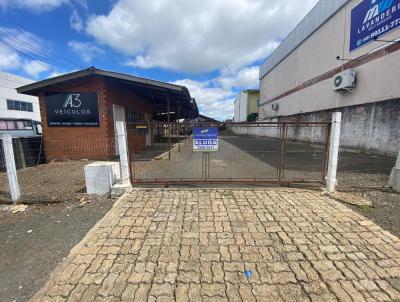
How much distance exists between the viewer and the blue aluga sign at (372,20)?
9.94 meters

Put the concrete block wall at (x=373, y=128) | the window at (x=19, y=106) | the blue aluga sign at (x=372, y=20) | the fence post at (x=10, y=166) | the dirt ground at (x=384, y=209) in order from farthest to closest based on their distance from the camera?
1. the window at (x=19, y=106)
2. the concrete block wall at (x=373, y=128)
3. the blue aluga sign at (x=372, y=20)
4. the fence post at (x=10, y=166)
5. the dirt ground at (x=384, y=209)

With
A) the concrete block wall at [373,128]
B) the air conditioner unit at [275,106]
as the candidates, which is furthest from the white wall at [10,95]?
the concrete block wall at [373,128]

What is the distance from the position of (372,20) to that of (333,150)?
1111cm

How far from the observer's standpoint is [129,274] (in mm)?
2488

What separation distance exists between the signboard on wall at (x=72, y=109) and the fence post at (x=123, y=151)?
5.55m

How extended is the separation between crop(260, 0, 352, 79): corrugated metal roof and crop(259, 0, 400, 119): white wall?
1.38 ft

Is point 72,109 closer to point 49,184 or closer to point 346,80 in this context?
point 49,184

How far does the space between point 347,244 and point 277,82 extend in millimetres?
28304

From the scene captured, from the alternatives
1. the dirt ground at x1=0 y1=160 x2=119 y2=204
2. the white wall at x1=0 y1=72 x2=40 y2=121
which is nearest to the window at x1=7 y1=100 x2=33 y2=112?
the white wall at x1=0 y1=72 x2=40 y2=121

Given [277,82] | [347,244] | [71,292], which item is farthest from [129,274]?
[277,82]

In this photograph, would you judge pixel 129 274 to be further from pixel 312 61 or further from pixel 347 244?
pixel 312 61

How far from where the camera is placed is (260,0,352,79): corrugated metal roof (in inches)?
595

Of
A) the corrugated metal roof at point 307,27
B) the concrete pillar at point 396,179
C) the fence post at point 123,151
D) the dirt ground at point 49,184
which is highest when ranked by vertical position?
the corrugated metal roof at point 307,27

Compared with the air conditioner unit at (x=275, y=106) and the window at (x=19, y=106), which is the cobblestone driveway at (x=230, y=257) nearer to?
the air conditioner unit at (x=275, y=106)
